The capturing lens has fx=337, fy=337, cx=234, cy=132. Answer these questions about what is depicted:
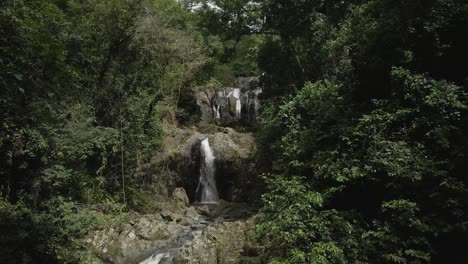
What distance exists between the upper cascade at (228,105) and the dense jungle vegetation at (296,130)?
30.5 feet

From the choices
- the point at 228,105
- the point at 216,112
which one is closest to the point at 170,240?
the point at 216,112

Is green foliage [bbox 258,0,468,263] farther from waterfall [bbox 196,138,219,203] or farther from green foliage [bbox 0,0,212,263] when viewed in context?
waterfall [bbox 196,138,219,203]

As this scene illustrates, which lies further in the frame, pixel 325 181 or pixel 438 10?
pixel 325 181

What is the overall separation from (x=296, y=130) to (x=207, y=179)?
8.65m

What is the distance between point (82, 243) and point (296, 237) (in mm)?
6000

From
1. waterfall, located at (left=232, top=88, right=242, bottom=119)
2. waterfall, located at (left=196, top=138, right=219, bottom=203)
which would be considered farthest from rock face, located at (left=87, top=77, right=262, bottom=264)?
waterfall, located at (left=196, top=138, right=219, bottom=203)

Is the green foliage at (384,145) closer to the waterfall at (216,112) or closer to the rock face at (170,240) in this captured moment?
the rock face at (170,240)

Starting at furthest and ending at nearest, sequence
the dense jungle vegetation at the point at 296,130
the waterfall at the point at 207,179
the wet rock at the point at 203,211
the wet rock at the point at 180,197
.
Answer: the waterfall at the point at 207,179, the wet rock at the point at 180,197, the wet rock at the point at 203,211, the dense jungle vegetation at the point at 296,130

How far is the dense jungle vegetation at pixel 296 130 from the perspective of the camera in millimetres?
7035

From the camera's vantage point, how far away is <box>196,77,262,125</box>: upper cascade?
2488 cm

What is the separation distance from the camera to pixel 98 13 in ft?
45.9

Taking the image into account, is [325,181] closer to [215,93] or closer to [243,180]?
[243,180]

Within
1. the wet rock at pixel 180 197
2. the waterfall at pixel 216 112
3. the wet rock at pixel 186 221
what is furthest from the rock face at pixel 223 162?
the waterfall at pixel 216 112

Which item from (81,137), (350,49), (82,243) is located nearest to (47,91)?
(81,137)
